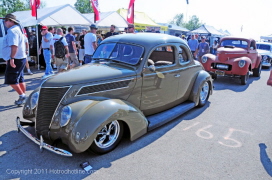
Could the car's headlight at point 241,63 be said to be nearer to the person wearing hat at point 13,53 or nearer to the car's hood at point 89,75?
the car's hood at point 89,75

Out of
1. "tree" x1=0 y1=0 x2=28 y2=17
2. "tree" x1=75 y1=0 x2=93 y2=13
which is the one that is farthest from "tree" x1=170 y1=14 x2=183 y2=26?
"tree" x1=0 y1=0 x2=28 y2=17

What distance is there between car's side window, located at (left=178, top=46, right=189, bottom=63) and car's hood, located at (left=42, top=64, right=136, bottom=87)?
4.88 feet

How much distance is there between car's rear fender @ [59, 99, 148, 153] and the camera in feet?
8.85

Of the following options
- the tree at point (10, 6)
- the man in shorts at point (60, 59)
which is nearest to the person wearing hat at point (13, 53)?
the man in shorts at point (60, 59)

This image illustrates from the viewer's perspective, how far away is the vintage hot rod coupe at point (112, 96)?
2.80m

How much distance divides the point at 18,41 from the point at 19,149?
2.68 meters

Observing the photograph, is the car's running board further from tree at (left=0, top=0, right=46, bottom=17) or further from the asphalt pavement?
tree at (left=0, top=0, right=46, bottom=17)

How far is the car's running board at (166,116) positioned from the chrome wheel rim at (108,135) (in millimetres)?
634

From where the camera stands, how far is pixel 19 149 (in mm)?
3205

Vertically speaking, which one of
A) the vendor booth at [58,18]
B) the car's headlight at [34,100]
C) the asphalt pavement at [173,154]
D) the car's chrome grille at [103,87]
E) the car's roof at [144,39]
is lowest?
the asphalt pavement at [173,154]

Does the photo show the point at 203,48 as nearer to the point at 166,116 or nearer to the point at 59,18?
the point at 166,116

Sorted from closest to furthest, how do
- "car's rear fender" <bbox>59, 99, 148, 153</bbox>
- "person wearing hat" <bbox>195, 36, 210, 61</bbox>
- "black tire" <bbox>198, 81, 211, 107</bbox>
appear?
"car's rear fender" <bbox>59, 99, 148, 153</bbox>, "black tire" <bbox>198, 81, 211, 107</bbox>, "person wearing hat" <bbox>195, 36, 210, 61</bbox>

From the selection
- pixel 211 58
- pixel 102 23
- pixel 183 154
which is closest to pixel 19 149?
pixel 183 154

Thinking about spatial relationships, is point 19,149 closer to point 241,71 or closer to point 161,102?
point 161,102
